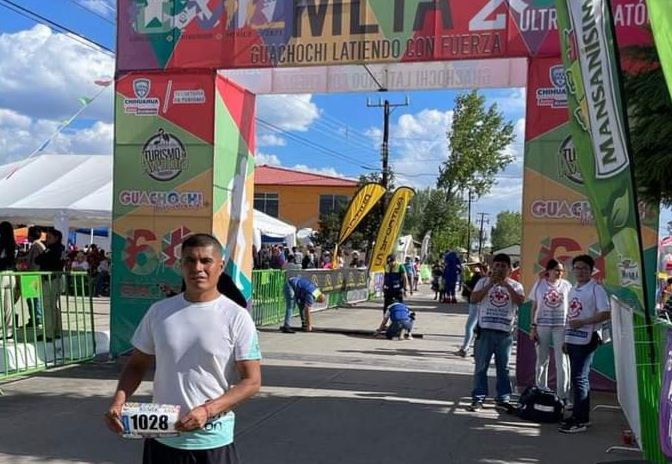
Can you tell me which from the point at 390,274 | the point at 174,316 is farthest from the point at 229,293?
the point at 390,274

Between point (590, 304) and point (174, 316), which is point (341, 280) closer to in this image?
point (590, 304)

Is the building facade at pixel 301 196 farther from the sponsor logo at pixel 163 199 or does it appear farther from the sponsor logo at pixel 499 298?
the sponsor logo at pixel 499 298

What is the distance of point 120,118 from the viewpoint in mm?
10547

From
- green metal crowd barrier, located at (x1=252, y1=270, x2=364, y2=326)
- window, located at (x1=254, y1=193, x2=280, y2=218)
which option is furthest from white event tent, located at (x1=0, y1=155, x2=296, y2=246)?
window, located at (x1=254, y1=193, x2=280, y2=218)

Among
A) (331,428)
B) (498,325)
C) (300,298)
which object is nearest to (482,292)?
(498,325)

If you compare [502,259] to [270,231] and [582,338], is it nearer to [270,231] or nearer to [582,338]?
[582,338]

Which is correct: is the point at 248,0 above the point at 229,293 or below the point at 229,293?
above

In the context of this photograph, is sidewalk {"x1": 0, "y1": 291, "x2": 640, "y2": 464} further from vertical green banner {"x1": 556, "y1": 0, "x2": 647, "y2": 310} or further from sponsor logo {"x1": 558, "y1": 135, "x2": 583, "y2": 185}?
sponsor logo {"x1": 558, "y1": 135, "x2": 583, "y2": 185}

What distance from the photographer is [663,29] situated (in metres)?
3.52

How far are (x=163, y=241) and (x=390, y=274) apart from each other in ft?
20.1

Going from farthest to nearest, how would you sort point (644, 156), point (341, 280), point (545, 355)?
point (341, 280), point (545, 355), point (644, 156)

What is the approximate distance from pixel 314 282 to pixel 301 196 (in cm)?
4968

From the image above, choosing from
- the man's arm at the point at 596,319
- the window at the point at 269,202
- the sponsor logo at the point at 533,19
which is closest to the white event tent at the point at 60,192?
the sponsor logo at the point at 533,19

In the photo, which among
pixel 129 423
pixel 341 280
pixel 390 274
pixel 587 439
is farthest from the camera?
pixel 341 280
